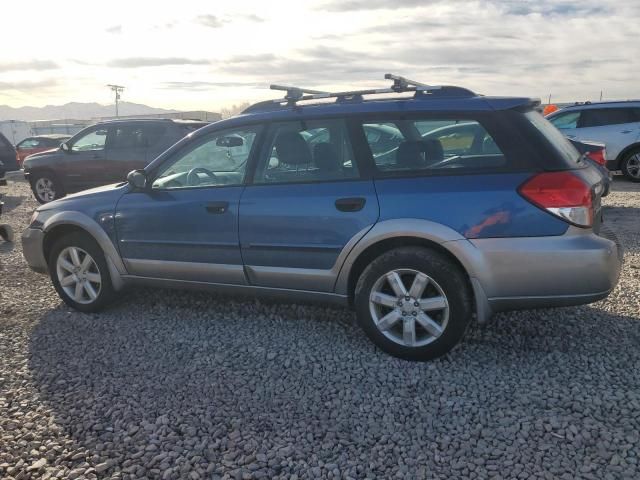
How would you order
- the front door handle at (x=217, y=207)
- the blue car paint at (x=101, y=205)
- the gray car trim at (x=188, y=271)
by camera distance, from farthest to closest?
the blue car paint at (x=101, y=205) < the gray car trim at (x=188, y=271) < the front door handle at (x=217, y=207)

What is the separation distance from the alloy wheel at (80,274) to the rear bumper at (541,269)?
3.02 meters

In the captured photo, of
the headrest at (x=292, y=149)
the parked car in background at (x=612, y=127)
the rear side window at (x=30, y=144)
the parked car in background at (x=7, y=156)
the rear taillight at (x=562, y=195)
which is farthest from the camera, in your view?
the rear side window at (x=30, y=144)

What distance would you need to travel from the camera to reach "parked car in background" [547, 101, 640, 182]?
1175 cm

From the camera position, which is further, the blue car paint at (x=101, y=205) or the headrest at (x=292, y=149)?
the blue car paint at (x=101, y=205)

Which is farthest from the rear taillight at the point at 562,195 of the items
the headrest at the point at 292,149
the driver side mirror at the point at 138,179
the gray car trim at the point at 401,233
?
the driver side mirror at the point at 138,179

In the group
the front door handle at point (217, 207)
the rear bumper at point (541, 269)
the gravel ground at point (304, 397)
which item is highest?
the front door handle at point (217, 207)

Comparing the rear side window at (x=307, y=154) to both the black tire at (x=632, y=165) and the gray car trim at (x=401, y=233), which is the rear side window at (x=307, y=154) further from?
the black tire at (x=632, y=165)

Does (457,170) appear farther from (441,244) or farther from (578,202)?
(578,202)

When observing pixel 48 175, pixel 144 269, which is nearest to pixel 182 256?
pixel 144 269

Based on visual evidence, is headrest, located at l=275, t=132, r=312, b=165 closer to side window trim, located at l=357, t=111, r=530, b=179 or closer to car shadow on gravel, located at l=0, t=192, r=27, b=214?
side window trim, located at l=357, t=111, r=530, b=179

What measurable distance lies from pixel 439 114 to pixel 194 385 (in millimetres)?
2319

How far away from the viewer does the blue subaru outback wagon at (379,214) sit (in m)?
3.26

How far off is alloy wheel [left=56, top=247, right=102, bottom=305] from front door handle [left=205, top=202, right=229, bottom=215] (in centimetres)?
124

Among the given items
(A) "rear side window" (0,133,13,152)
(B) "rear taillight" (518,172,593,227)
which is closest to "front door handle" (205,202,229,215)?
(B) "rear taillight" (518,172,593,227)
